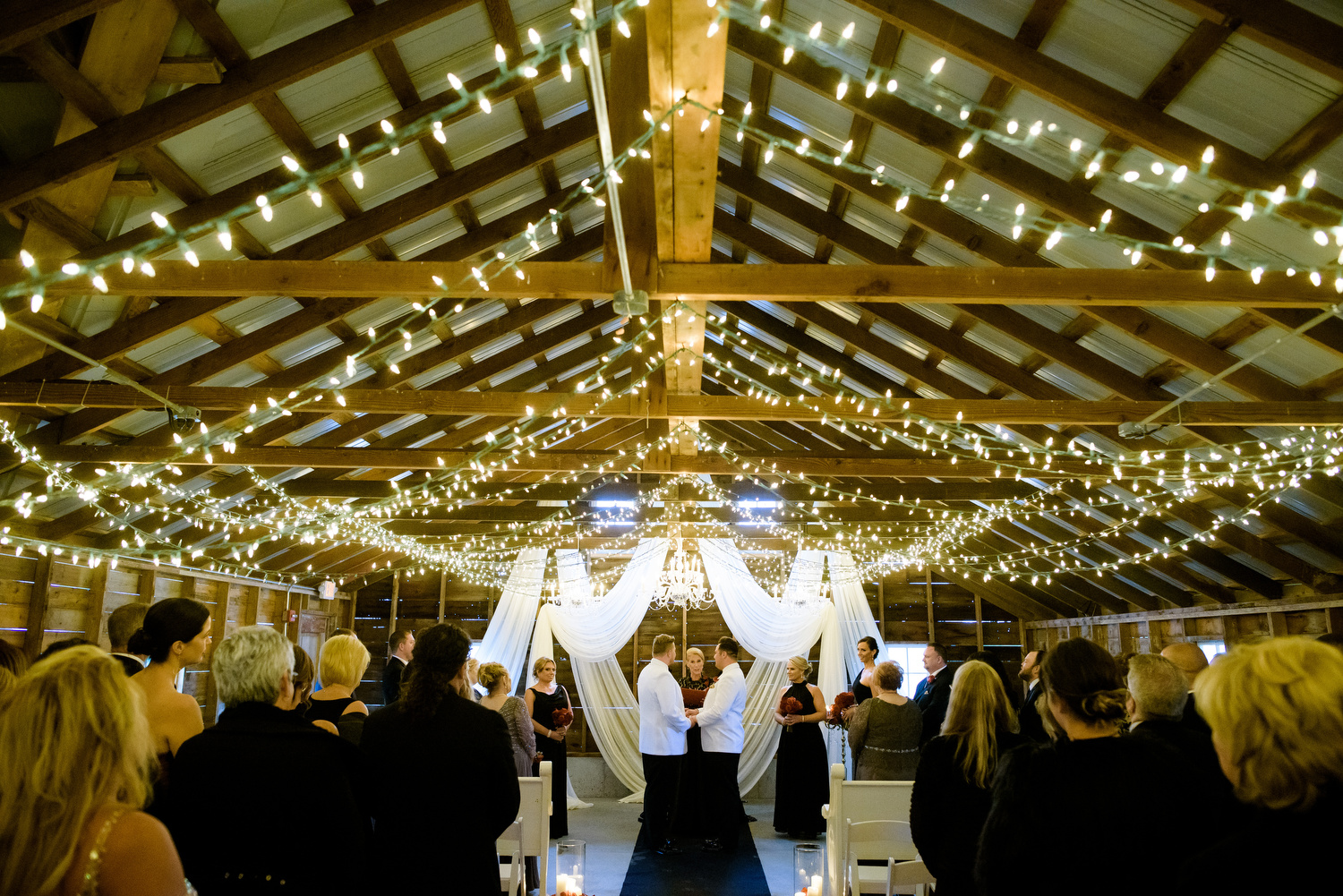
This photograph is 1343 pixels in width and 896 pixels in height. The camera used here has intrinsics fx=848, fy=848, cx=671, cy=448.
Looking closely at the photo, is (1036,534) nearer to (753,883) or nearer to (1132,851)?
(753,883)

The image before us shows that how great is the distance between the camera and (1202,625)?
8.42 metres

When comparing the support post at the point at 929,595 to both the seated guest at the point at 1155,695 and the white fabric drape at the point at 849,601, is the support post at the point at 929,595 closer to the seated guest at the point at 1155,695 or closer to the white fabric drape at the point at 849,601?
the white fabric drape at the point at 849,601

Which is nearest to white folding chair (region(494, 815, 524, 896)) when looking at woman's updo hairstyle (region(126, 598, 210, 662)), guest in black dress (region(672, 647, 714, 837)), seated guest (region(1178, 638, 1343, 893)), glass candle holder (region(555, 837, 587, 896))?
glass candle holder (region(555, 837, 587, 896))

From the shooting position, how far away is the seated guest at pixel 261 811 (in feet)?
5.98

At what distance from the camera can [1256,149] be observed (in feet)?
12.1

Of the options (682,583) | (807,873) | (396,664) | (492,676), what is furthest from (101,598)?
(807,873)

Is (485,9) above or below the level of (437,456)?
above

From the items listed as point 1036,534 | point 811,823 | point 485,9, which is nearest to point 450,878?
point 485,9

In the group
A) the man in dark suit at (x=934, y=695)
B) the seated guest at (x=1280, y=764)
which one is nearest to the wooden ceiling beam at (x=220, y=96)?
the seated guest at (x=1280, y=764)

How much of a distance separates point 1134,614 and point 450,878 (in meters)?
9.24

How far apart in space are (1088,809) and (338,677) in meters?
2.39

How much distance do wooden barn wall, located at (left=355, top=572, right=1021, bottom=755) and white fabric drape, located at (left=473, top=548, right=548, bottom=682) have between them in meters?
0.84

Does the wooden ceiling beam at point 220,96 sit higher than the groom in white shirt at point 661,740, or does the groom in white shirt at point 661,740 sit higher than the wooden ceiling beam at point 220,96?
the wooden ceiling beam at point 220,96

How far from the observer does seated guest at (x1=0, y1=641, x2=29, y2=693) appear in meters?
1.94
